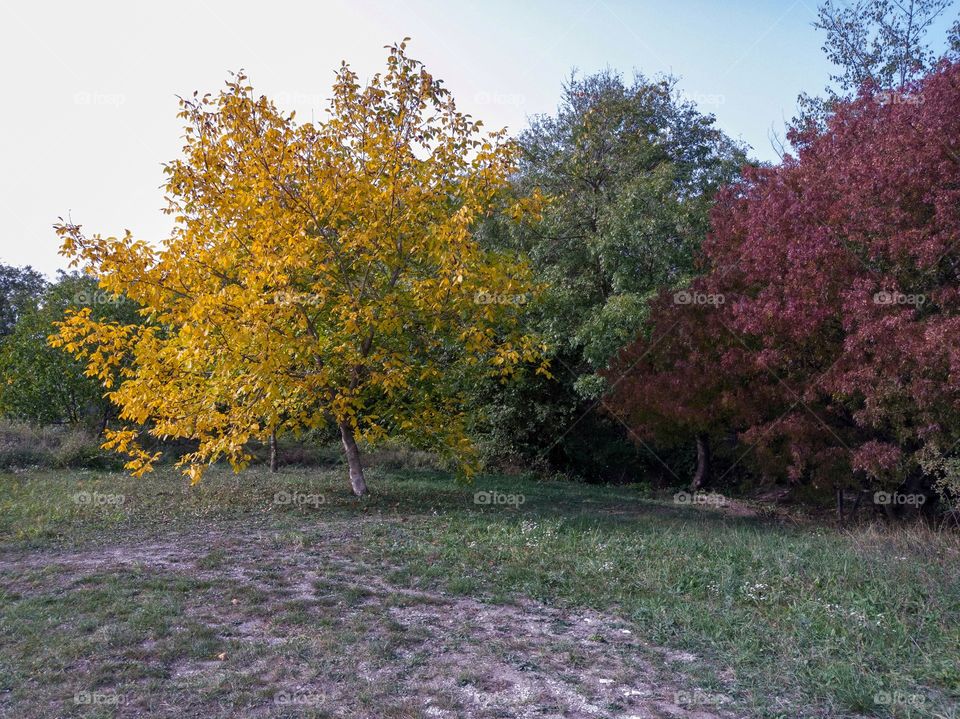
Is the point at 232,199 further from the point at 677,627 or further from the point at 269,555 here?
the point at 677,627

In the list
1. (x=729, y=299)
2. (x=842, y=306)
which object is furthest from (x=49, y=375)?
(x=842, y=306)

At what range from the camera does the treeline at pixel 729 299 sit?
29.3 ft

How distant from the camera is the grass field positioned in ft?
14.1

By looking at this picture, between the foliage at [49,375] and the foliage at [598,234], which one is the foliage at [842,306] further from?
the foliage at [49,375]

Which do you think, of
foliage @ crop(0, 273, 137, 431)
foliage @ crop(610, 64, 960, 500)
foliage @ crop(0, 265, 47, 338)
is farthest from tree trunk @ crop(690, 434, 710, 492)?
foliage @ crop(0, 265, 47, 338)

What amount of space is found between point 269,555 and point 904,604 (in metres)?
5.68

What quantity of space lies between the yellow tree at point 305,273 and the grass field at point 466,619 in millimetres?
1674

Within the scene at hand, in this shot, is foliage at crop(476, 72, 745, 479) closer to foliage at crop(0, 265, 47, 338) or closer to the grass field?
the grass field

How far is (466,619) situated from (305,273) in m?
6.27

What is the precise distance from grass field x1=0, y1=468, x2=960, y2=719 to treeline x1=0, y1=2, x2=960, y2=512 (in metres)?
1.95

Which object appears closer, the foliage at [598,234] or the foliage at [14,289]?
the foliage at [598,234]

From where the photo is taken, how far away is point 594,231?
17.4 meters

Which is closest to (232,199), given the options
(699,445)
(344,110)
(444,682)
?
(344,110)

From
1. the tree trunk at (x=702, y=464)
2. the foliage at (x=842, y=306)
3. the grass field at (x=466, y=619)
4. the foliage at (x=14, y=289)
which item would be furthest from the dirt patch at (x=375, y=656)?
the foliage at (x=14, y=289)
